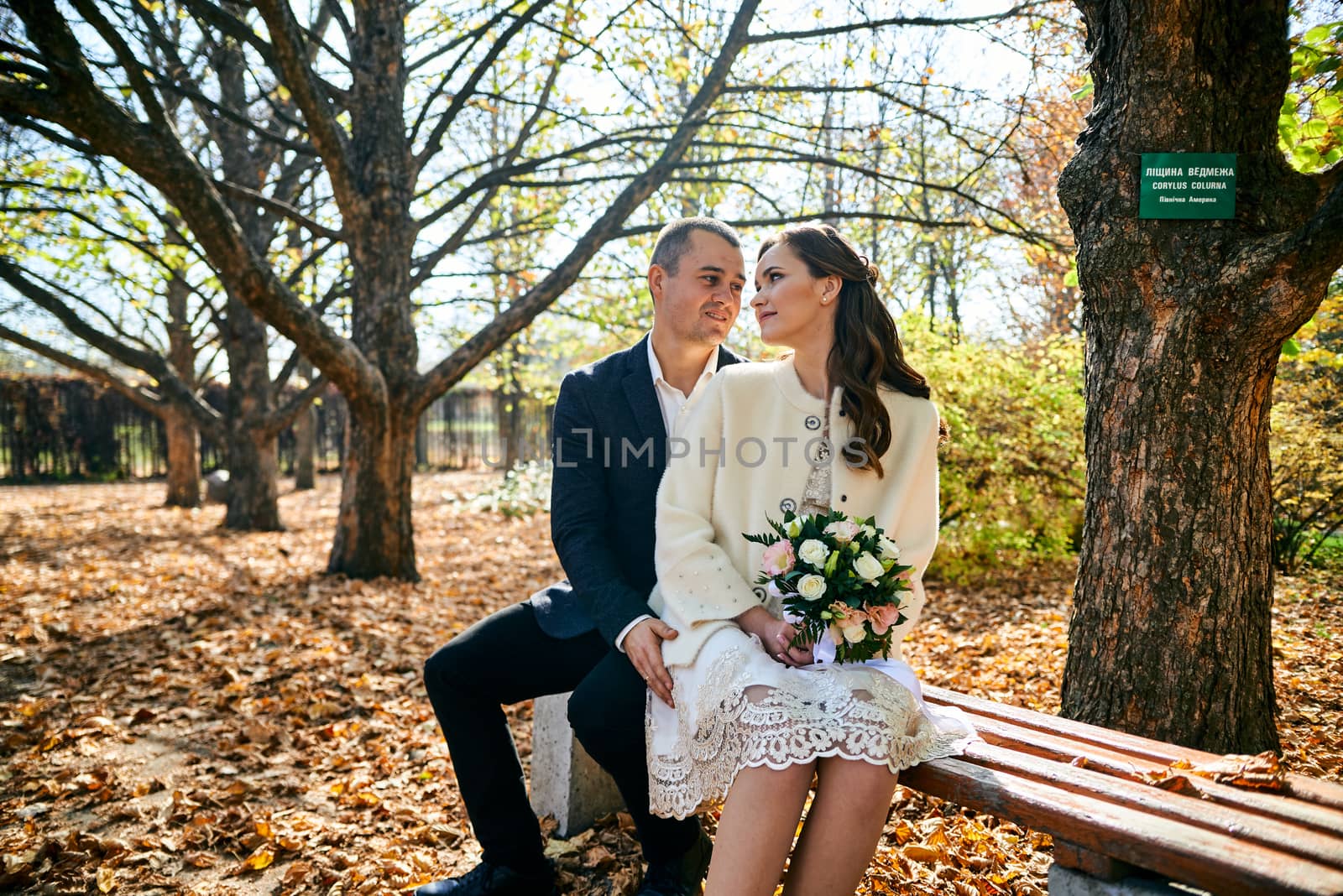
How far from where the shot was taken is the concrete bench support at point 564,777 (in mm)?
2783

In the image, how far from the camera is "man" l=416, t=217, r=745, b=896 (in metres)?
2.23

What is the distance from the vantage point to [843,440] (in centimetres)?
230

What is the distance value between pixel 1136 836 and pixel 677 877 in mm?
1287

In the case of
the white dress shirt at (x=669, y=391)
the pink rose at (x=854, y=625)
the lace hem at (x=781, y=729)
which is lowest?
the lace hem at (x=781, y=729)

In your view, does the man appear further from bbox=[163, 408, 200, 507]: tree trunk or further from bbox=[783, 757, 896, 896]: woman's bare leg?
bbox=[163, 408, 200, 507]: tree trunk

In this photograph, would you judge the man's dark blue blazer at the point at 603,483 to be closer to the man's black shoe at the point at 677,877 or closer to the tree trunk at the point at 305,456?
the man's black shoe at the point at 677,877

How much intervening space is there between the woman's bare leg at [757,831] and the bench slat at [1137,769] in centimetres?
68

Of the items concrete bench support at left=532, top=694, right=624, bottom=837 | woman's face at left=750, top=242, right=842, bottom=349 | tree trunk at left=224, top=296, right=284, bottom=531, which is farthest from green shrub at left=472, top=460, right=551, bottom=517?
woman's face at left=750, top=242, right=842, bottom=349

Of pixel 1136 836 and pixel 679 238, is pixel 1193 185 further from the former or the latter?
pixel 1136 836

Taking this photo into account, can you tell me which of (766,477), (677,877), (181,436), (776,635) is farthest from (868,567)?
(181,436)

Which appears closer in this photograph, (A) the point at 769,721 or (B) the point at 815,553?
(A) the point at 769,721

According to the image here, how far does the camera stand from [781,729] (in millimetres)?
1790

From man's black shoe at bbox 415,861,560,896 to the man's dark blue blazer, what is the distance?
70cm

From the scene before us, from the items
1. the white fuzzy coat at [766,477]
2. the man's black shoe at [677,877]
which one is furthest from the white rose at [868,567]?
the man's black shoe at [677,877]
